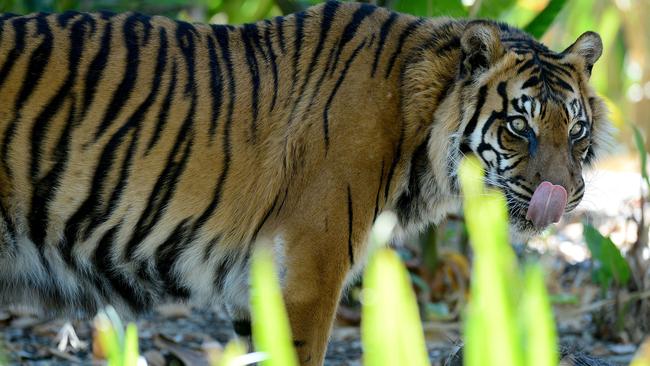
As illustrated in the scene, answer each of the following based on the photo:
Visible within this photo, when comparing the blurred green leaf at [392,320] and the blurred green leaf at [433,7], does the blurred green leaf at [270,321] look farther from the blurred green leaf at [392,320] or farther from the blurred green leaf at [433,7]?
the blurred green leaf at [433,7]

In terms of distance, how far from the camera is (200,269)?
12.5 ft

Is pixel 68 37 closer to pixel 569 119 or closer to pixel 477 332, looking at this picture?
pixel 569 119

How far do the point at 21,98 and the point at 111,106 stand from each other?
315 mm

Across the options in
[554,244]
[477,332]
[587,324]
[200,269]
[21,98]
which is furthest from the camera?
[554,244]

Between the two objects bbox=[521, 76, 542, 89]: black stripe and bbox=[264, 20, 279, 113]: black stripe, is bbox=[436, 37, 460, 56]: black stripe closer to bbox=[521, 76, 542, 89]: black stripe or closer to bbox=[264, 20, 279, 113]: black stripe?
bbox=[521, 76, 542, 89]: black stripe

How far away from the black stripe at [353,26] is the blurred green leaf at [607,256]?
1.77m

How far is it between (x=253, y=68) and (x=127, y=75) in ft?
1.56

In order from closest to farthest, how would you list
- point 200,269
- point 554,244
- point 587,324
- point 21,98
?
point 21,98
point 200,269
point 587,324
point 554,244

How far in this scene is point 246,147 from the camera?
378 cm

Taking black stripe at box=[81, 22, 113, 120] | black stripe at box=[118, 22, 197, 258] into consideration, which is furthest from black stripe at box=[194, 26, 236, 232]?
black stripe at box=[81, 22, 113, 120]

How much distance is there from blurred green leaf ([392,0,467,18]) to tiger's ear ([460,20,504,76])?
148cm

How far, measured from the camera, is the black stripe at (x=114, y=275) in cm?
371

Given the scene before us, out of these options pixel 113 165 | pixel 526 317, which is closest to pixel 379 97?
pixel 113 165

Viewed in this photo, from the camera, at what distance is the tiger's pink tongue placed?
11.7 ft
